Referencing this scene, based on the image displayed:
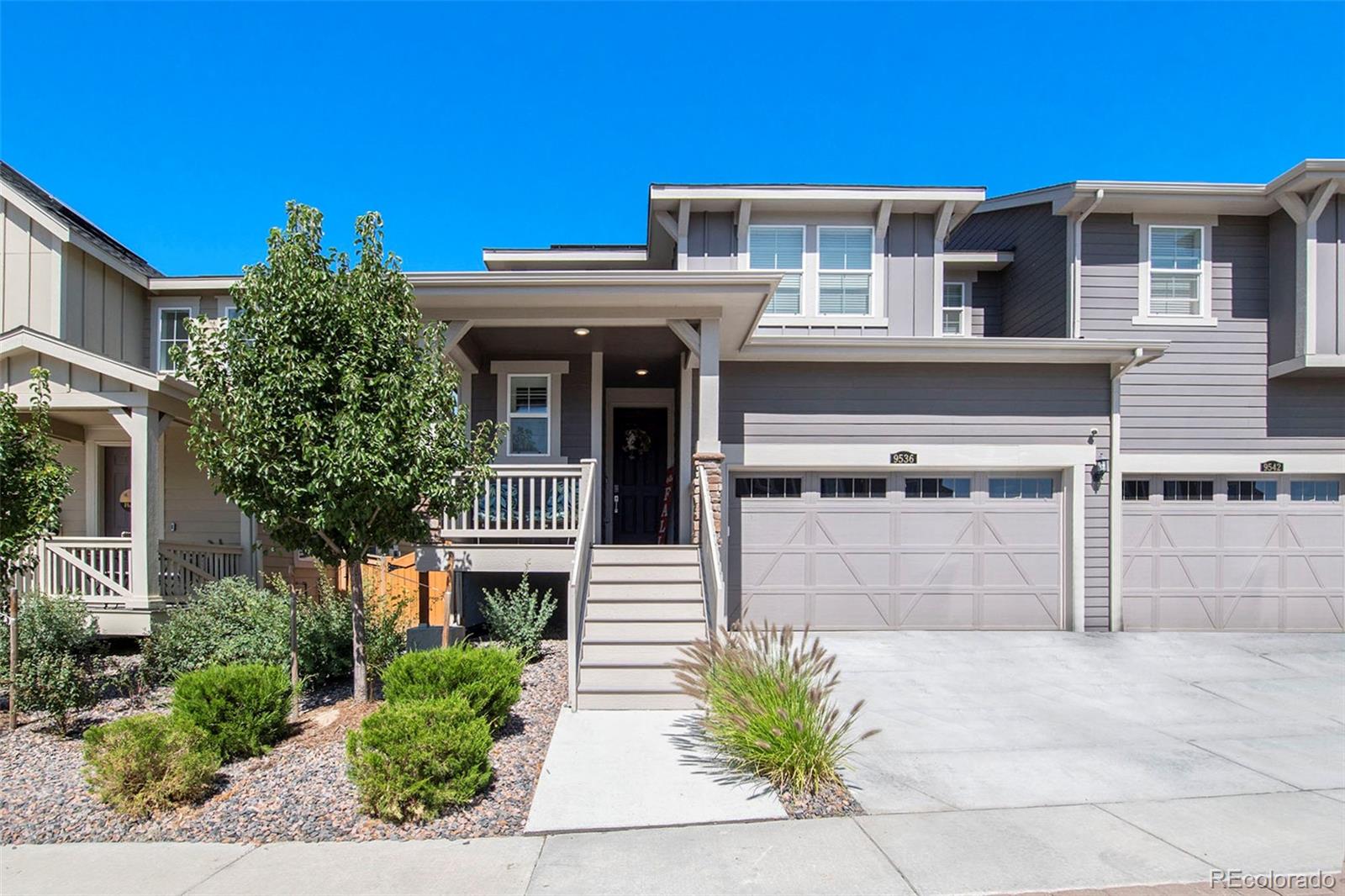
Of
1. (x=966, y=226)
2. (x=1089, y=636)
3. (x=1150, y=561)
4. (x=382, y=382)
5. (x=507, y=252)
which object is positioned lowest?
(x=1089, y=636)

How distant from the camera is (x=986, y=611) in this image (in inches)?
395

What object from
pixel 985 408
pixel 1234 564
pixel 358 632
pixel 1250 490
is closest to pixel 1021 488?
pixel 985 408

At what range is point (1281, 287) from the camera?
1058 centimetres

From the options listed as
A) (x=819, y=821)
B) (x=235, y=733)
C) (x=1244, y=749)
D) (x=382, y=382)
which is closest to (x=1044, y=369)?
(x=1244, y=749)

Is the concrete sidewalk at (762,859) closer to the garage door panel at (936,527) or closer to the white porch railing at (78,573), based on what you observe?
the white porch railing at (78,573)

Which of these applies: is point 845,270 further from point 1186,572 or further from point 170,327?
point 170,327

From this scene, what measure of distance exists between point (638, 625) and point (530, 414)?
13.8 ft

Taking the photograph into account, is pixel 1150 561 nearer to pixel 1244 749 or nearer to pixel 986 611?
pixel 986 611

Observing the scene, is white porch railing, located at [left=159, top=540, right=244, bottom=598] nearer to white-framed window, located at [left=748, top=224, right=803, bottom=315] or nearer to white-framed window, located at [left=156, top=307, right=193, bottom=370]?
white-framed window, located at [left=156, top=307, right=193, bottom=370]

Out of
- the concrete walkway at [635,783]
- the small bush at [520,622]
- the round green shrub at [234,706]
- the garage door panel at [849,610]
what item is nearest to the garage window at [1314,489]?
the garage door panel at [849,610]

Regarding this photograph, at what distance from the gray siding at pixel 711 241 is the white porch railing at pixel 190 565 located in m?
7.59

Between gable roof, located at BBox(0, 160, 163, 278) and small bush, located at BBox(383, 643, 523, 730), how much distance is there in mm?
9774

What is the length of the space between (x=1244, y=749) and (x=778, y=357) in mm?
6188

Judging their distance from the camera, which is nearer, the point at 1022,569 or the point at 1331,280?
the point at 1022,569
